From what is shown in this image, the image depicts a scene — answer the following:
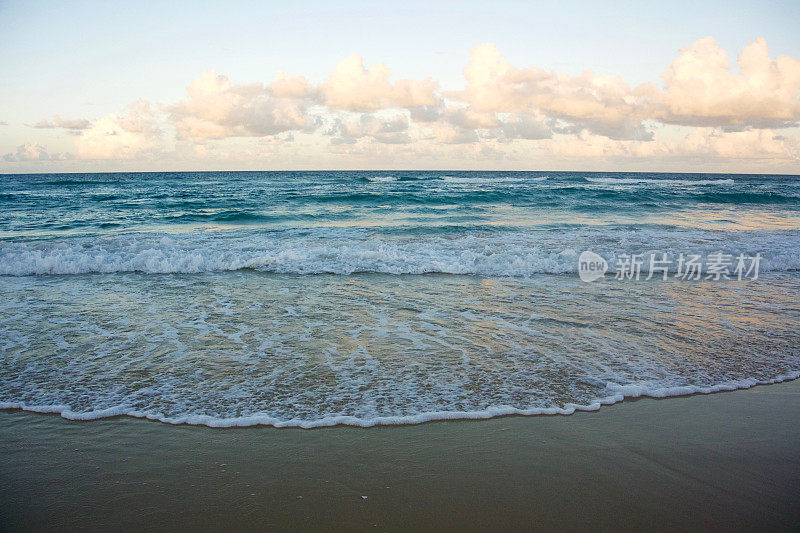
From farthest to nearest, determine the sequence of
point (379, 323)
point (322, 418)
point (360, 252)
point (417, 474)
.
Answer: point (360, 252) → point (379, 323) → point (322, 418) → point (417, 474)

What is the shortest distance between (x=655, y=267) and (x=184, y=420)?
373 inches

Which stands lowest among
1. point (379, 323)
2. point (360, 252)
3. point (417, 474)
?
point (417, 474)

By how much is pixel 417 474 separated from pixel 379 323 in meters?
3.14

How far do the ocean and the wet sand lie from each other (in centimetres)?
25

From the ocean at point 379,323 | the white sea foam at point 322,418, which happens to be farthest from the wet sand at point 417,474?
the ocean at point 379,323

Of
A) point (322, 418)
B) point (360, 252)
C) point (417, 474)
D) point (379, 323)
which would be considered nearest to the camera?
point (417, 474)

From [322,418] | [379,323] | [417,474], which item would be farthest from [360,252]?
[417,474]

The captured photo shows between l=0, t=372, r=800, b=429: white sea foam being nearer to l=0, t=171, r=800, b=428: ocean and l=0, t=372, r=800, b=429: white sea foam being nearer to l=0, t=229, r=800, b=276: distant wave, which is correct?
l=0, t=171, r=800, b=428: ocean

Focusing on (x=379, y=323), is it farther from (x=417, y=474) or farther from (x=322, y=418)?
(x=417, y=474)

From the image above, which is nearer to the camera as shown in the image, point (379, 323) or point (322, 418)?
point (322, 418)

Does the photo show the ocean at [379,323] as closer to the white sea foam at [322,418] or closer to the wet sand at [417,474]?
the white sea foam at [322,418]

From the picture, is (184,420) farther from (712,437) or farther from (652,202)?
(652,202)

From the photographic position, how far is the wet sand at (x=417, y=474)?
2535 mm

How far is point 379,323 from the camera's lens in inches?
235
